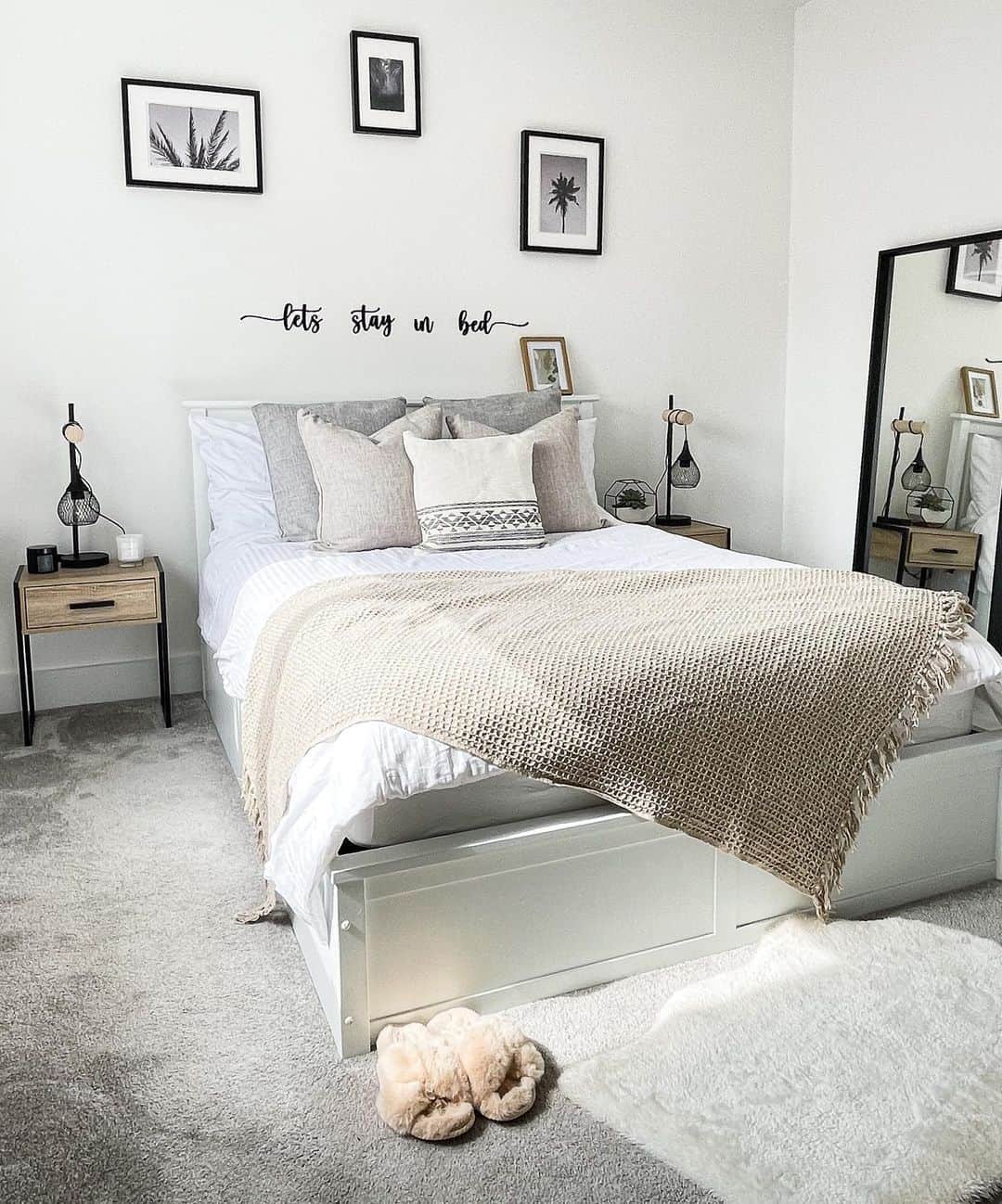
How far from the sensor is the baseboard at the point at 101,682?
11.6 feet

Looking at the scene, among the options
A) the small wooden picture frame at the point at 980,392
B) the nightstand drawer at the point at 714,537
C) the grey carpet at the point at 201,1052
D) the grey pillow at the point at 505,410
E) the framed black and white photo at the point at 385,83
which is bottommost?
the grey carpet at the point at 201,1052

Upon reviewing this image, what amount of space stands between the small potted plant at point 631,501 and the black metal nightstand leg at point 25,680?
2.16m

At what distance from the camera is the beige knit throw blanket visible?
1.71 metres

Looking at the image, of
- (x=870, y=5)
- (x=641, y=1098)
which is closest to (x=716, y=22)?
(x=870, y=5)

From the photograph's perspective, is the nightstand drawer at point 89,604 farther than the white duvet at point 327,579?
Yes

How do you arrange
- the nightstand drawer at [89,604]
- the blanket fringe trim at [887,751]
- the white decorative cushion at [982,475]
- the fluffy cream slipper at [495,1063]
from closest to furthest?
1. the fluffy cream slipper at [495,1063]
2. the blanket fringe trim at [887,751]
3. the nightstand drawer at [89,604]
4. the white decorative cushion at [982,475]

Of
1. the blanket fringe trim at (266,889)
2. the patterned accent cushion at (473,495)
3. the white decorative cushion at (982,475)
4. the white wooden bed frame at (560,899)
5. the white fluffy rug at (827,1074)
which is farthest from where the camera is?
the white decorative cushion at (982,475)

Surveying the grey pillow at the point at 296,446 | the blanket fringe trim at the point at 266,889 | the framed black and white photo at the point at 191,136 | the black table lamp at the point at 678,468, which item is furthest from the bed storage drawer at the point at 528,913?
the framed black and white photo at the point at 191,136

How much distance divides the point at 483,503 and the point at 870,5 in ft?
8.29

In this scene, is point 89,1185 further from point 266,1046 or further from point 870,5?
point 870,5

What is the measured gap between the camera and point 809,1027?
1.74 m

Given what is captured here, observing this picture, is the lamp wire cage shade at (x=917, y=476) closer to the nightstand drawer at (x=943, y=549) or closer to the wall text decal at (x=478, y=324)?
the nightstand drawer at (x=943, y=549)

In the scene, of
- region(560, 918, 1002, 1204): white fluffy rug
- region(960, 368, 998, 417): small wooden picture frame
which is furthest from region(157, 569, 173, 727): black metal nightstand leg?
region(960, 368, 998, 417): small wooden picture frame

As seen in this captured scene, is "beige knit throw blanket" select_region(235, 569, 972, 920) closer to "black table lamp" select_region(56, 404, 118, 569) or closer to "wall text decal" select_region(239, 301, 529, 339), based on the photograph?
"black table lamp" select_region(56, 404, 118, 569)
